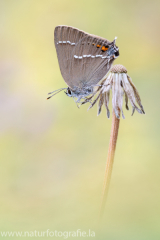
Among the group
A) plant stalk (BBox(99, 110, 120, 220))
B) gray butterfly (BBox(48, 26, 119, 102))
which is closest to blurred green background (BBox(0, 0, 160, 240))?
plant stalk (BBox(99, 110, 120, 220))

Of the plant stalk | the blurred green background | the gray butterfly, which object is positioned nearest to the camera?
the plant stalk

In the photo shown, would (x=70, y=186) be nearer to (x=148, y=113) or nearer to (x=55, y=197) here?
(x=55, y=197)

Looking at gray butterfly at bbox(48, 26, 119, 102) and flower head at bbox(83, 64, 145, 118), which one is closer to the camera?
flower head at bbox(83, 64, 145, 118)

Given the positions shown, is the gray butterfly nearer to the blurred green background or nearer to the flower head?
the flower head

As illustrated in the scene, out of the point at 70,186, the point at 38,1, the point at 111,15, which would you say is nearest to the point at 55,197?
the point at 70,186

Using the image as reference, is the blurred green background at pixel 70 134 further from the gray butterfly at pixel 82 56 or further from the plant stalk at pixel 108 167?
the gray butterfly at pixel 82 56

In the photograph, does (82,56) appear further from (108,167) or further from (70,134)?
(70,134)

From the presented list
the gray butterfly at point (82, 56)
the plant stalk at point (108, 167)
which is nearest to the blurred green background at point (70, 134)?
the plant stalk at point (108, 167)
